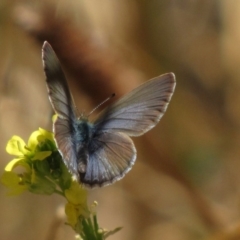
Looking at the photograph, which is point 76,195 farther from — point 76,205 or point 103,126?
point 103,126

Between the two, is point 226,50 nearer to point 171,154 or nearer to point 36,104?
point 171,154

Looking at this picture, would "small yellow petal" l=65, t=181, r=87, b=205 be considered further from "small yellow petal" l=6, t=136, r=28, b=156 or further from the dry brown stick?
the dry brown stick

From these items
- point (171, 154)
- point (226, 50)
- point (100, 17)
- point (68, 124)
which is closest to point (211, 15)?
point (226, 50)

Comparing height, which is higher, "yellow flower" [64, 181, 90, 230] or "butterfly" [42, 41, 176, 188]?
"butterfly" [42, 41, 176, 188]

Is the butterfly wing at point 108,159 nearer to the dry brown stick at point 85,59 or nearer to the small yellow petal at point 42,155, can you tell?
the small yellow petal at point 42,155

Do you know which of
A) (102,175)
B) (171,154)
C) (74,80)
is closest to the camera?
(102,175)

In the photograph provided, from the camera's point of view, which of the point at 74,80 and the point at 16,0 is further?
the point at 16,0

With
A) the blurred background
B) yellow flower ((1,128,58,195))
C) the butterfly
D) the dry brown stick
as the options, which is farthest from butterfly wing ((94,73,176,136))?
the blurred background

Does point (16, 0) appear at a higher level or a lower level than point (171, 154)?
higher
